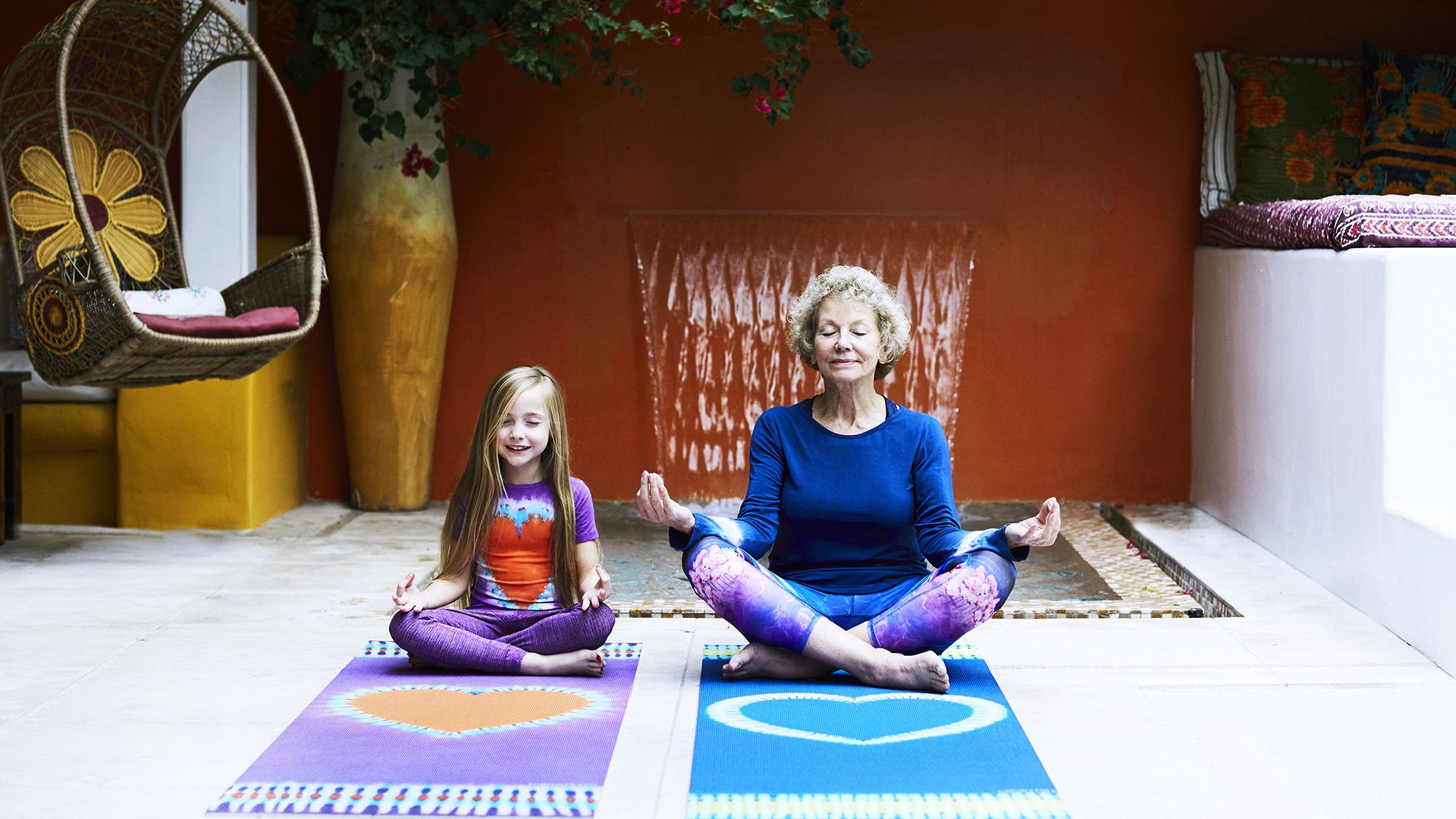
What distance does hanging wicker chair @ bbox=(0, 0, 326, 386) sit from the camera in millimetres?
3695

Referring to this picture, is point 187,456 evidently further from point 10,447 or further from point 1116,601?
point 1116,601

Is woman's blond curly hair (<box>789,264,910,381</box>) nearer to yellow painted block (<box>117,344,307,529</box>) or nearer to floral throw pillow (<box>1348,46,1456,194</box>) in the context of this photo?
yellow painted block (<box>117,344,307,529</box>)

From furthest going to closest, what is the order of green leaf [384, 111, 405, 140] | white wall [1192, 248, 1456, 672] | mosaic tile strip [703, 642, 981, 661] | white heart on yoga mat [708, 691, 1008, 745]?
green leaf [384, 111, 405, 140]
white wall [1192, 248, 1456, 672]
mosaic tile strip [703, 642, 981, 661]
white heart on yoga mat [708, 691, 1008, 745]

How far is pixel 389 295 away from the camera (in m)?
4.77

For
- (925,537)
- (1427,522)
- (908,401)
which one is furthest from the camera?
(908,401)

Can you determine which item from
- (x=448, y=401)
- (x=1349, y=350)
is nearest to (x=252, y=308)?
(x=448, y=401)

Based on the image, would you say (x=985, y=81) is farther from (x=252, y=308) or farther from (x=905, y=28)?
(x=252, y=308)

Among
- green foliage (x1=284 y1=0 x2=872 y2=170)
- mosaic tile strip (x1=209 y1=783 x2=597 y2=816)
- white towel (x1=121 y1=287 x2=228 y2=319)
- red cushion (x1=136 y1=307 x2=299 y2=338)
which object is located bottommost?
mosaic tile strip (x1=209 y1=783 x2=597 y2=816)

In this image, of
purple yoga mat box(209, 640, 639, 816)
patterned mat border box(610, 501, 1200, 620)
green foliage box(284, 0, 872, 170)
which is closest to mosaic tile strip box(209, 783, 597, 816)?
purple yoga mat box(209, 640, 639, 816)

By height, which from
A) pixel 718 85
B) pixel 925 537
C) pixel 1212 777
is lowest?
pixel 1212 777

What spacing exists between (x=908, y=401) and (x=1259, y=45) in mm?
1647

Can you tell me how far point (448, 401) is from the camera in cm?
520

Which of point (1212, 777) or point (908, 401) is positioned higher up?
point (908, 401)

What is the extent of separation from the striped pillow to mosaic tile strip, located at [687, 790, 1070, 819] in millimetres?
3276
